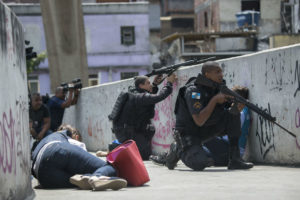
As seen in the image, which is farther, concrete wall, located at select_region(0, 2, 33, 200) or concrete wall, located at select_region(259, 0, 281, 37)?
concrete wall, located at select_region(259, 0, 281, 37)

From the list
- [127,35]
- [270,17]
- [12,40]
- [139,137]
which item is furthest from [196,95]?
[270,17]

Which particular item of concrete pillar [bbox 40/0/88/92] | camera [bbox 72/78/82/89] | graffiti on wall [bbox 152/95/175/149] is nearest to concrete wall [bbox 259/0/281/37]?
concrete pillar [bbox 40/0/88/92]

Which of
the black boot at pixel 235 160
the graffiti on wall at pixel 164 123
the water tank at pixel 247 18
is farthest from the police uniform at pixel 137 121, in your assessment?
the water tank at pixel 247 18

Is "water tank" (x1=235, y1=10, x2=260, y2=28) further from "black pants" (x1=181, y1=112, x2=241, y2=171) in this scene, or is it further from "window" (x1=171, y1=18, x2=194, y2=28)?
"black pants" (x1=181, y1=112, x2=241, y2=171)

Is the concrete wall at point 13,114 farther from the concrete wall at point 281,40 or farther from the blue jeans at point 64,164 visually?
the concrete wall at point 281,40

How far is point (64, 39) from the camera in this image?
87.4 feet

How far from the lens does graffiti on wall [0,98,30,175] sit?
4961mm

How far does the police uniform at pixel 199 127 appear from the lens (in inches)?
314


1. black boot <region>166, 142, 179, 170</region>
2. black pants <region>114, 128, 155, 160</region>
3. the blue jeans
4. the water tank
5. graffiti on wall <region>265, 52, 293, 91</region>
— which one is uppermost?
the water tank

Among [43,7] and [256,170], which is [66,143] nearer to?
[256,170]

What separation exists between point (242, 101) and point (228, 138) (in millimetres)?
519

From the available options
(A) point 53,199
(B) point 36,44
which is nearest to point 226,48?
(B) point 36,44

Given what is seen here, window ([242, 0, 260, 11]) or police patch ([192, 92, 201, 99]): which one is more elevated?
window ([242, 0, 260, 11])

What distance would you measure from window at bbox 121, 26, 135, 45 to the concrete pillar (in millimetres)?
21943
